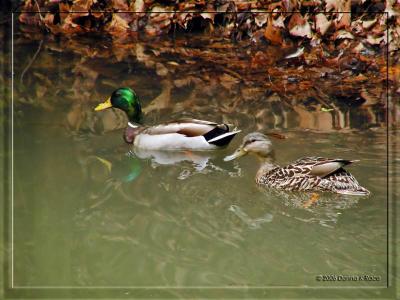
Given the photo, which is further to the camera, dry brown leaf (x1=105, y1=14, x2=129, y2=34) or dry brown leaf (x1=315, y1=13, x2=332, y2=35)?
dry brown leaf (x1=105, y1=14, x2=129, y2=34)

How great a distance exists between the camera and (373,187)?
716cm

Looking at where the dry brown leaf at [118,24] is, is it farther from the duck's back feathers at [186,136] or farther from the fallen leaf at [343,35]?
the duck's back feathers at [186,136]

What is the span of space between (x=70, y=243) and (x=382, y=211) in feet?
8.47

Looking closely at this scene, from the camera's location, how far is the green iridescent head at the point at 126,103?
959cm

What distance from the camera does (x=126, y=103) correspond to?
9602mm

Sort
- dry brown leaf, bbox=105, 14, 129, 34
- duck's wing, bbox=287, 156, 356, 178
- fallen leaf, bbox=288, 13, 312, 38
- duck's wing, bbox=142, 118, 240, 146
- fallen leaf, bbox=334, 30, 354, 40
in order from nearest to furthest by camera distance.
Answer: duck's wing, bbox=287, 156, 356, 178 → duck's wing, bbox=142, 118, 240, 146 → fallen leaf, bbox=334, 30, 354, 40 → fallen leaf, bbox=288, 13, 312, 38 → dry brown leaf, bbox=105, 14, 129, 34

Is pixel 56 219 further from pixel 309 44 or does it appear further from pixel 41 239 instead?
pixel 309 44

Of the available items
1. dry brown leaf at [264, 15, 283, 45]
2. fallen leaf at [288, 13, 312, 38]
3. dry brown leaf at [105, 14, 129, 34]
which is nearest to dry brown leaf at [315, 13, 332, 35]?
fallen leaf at [288, 13, 312, 38]

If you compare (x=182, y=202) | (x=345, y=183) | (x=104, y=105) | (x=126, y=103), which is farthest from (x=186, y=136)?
(x=345, y=183)

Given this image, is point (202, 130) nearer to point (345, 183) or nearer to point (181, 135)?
point (181, 135)

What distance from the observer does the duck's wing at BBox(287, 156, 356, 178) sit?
23.3 ft

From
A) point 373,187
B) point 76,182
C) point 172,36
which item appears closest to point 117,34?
point 172,36

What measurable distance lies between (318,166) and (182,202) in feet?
4.27

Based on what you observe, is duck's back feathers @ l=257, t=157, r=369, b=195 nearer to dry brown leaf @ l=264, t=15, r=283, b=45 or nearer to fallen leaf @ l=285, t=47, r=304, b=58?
fallen leaf @ l=285, t=47, r=304, b=58
